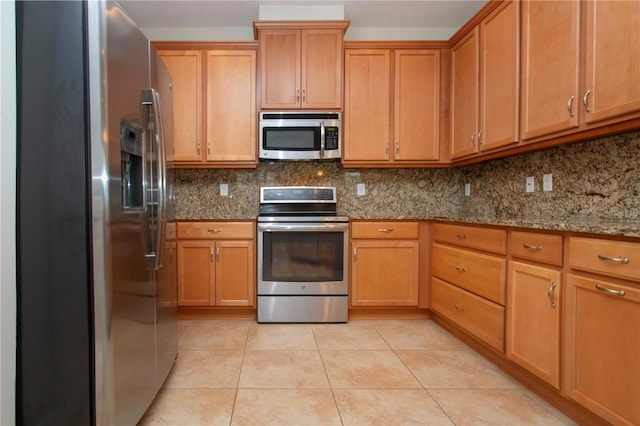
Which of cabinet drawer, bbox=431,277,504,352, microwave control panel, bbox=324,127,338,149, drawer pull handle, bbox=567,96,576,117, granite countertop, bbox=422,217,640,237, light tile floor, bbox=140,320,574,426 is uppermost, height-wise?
microwave control panel, bbox=324,127,338,149

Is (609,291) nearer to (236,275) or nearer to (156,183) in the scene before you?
(156,183)

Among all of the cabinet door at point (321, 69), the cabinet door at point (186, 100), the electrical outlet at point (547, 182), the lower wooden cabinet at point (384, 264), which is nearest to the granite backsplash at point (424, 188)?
the electrical outlet at point (547, 182)

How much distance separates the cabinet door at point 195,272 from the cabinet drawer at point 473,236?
187 centimetres

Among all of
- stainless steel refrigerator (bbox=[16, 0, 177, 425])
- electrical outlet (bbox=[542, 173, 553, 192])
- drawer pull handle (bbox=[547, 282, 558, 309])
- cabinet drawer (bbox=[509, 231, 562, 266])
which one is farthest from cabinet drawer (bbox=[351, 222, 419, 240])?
stainless steel refrigerator (bbox=[16, 0, 177, 425])

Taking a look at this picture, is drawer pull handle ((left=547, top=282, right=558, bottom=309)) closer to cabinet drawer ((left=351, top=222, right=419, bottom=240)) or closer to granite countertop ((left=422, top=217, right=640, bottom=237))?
granite countertop ((left=422, top=217, right=640, bottom=237))

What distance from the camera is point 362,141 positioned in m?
3.15

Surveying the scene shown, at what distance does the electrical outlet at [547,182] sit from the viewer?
2.36 meters

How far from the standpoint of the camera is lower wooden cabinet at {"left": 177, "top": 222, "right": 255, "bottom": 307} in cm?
295

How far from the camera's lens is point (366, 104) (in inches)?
123

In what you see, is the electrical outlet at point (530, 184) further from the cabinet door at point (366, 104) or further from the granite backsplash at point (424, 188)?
the cabinet door at point (366, 104)

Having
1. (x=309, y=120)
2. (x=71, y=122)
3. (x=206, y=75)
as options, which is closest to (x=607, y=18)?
(x=309, y=120)

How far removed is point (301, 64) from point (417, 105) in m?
1.08

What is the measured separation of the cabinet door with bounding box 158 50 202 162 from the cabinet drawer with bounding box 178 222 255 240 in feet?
2.00

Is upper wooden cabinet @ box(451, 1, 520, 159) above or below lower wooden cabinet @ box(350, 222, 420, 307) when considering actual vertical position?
above
